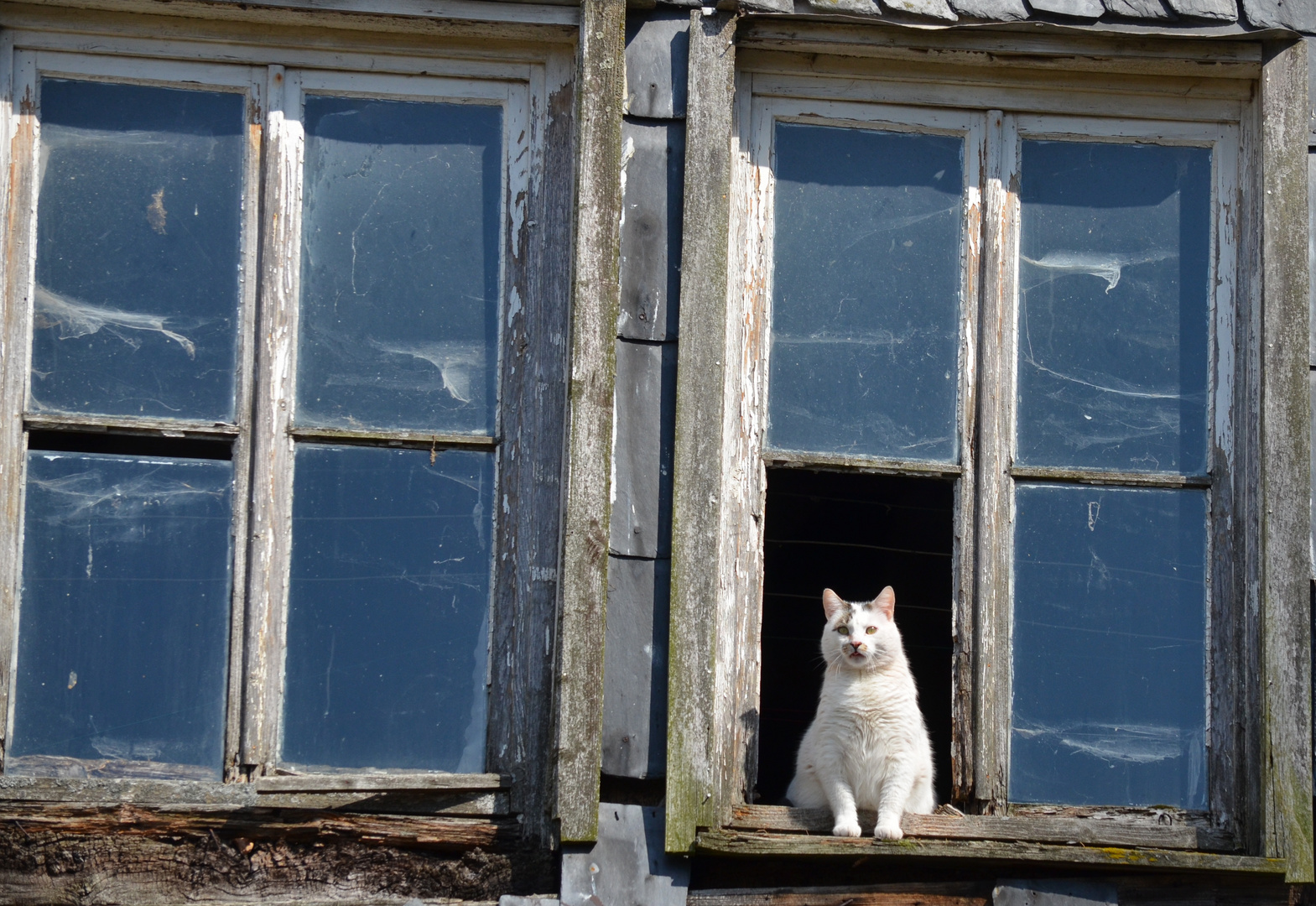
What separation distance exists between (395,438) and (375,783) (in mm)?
820

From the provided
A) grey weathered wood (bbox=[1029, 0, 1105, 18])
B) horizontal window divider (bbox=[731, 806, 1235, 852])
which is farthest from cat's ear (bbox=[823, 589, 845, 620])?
grey weathered wood (bbox=[1029, 0, 1105, 18])

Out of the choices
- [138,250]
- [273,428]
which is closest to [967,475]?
[273,428]

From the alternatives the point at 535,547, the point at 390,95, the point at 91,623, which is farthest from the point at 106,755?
the point at 390,95

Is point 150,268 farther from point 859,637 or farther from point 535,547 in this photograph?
point 859,637

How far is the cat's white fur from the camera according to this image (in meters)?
3.10

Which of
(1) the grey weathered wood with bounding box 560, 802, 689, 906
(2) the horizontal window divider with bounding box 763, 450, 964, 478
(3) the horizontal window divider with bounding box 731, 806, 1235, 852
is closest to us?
(1) the grey weathered wood with bounding box 560, 802, 689, 906

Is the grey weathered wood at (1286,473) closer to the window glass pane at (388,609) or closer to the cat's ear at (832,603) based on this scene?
the cat's ear at (832,603)

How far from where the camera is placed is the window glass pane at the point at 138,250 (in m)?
3.23

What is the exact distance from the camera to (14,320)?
3.23 m

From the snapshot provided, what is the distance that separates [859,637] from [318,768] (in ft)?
4.46

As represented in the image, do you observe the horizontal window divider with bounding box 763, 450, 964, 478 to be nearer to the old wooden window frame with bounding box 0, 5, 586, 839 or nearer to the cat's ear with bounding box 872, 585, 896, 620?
the cat's ear with bounding box 872, 585, 896, 620

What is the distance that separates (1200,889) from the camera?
308cm

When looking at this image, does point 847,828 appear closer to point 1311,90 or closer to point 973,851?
point 973,851

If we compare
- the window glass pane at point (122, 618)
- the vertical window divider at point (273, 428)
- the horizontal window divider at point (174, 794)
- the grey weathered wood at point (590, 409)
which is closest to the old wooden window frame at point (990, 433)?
the grey weathered wood at point (590, 409)
